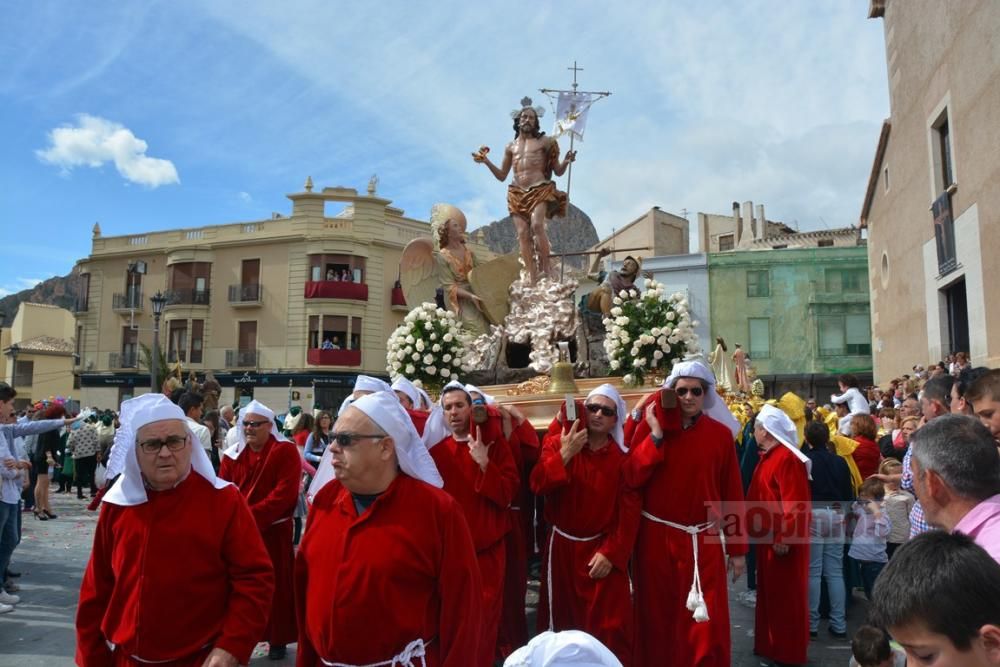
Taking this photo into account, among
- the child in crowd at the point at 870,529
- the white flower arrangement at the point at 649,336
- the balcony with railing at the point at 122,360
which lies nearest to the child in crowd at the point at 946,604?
the child in crowd at the point at 870,529

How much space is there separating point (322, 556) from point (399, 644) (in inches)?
18.1

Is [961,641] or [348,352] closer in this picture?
[961,641]

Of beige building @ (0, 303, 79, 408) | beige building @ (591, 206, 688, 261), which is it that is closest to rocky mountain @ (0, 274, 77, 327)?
beige building @ (0, 303, 79, 408)

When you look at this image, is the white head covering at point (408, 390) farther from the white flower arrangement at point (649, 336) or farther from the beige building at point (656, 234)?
the beige building at point (656, 234)

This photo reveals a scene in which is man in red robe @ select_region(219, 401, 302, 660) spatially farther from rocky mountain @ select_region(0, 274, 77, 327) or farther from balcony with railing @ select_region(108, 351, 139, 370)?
rocky mountain @ select_region(0, 274, 77, 327)

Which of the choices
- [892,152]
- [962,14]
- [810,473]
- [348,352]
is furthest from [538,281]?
[348,352]

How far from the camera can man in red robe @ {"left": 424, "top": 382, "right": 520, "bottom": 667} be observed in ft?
15.8

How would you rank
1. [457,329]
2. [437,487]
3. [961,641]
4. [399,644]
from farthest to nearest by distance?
[457,329], [437,487], [399,644], [961,641]

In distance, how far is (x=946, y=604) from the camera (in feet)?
5.69

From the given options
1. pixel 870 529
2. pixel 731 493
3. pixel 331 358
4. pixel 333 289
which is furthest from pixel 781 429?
pixel 333 289

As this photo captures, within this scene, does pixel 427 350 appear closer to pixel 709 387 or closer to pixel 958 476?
pixel 709 387

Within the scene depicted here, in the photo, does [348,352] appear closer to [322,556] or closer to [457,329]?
[457,329]

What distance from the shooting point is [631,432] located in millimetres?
5688

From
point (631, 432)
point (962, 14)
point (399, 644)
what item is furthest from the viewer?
point (962, 14)
